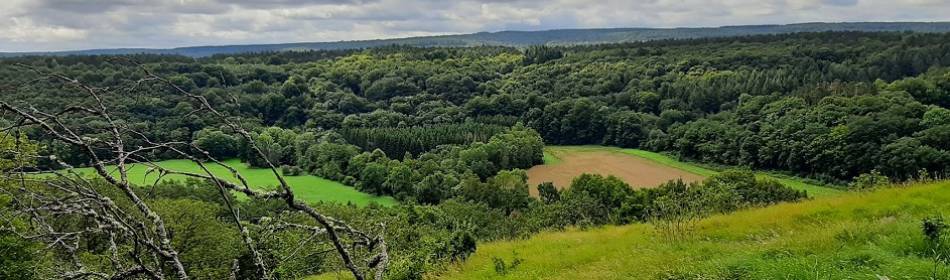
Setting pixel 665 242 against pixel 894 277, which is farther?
pixel 665 242

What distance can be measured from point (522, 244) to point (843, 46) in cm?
17459

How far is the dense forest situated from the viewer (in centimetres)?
3042

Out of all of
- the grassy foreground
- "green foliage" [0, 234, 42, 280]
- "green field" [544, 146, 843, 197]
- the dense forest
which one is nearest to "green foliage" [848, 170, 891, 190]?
the dense forest

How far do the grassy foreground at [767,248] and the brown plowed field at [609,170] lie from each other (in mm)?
57258

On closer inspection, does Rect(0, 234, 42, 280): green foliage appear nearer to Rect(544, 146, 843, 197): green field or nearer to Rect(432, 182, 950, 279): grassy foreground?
Rect(432, 182, 950, 279): grassy foreground

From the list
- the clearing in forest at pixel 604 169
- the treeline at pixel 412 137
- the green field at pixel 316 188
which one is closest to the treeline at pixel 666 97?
the treeline at pixel 412 137

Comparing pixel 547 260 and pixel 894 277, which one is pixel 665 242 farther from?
pixel 894 277

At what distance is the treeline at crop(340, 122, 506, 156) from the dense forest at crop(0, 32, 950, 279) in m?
0.40

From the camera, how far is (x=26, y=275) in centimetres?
1595

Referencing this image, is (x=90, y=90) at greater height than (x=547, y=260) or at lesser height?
greater

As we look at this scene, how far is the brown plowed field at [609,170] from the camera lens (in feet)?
264

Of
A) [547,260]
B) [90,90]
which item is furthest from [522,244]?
[90,90]

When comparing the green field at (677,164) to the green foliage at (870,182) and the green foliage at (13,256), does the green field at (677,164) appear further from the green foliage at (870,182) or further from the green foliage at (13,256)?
the green foliage at (13,256)

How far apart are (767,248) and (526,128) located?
105008 mm
